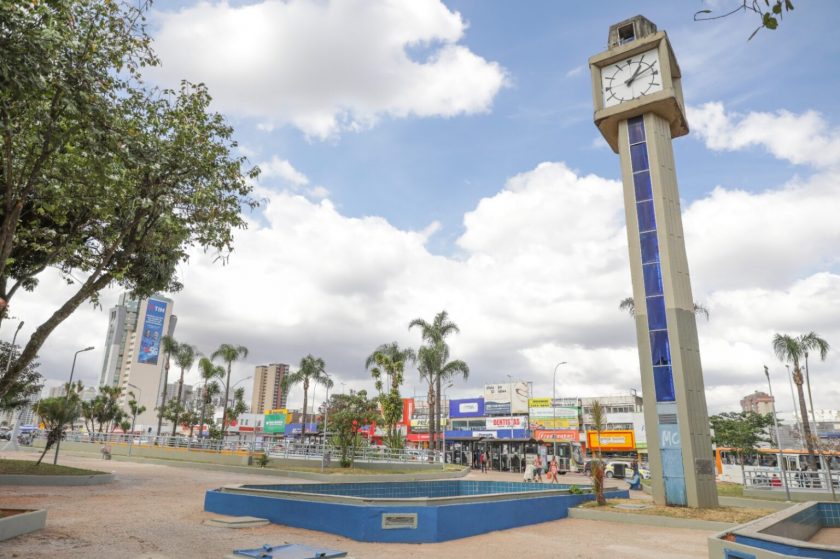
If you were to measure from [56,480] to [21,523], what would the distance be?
12.9 meters

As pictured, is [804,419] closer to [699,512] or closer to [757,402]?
[699,512]

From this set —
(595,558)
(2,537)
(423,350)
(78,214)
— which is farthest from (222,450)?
(595,558)

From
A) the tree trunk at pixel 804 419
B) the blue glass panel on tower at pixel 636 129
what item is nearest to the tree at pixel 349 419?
the blue glass panel on tower at pixel 636 129

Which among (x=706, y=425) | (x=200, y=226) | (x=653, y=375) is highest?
(x=200, y=226)

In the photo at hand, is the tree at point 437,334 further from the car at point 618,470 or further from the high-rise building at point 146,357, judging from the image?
the high-rise building at point 146,357

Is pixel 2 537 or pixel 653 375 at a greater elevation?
pixel 653 375

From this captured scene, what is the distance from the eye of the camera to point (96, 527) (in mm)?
12312

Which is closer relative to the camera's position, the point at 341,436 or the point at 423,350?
the point at 341,436

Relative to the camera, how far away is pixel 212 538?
37.5 ft

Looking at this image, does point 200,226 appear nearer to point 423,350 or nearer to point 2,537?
point 2,537

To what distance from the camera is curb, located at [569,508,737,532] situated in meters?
15.6

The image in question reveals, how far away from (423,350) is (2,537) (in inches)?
1608

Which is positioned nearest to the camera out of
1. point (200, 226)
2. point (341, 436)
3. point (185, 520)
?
point (185, 520)

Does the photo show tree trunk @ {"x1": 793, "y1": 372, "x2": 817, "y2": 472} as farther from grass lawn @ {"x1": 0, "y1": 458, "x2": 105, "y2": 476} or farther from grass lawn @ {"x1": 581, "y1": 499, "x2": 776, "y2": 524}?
grass lawn @ {"x1": 0, "y1": 458, "x2": 105, "y2": 476}
